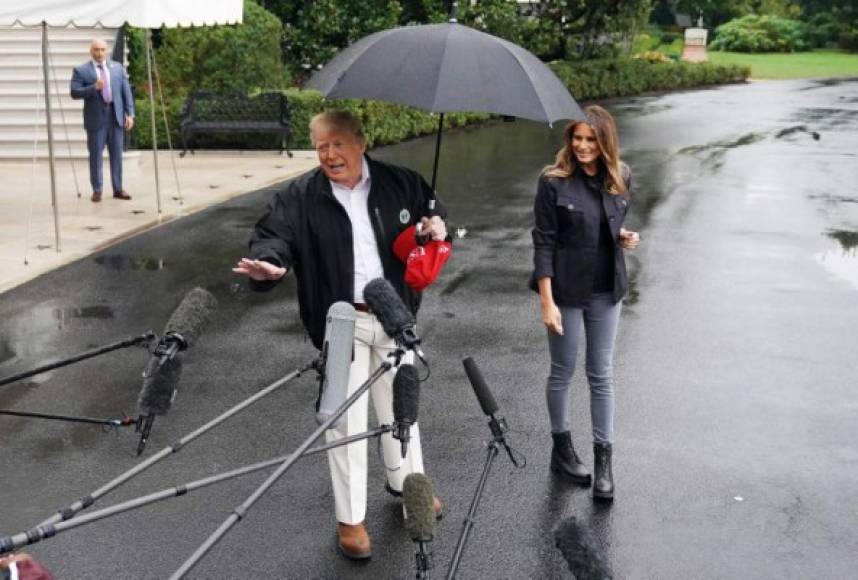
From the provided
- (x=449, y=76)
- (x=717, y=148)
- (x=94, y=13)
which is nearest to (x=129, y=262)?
(x=94, y=13)

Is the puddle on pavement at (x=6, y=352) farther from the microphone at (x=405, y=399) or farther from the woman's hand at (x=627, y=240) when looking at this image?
the microphone at (x=405, y=399)

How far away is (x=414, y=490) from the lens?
370cm

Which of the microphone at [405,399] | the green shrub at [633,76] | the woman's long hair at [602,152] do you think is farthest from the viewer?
the green shrub at [633,76]

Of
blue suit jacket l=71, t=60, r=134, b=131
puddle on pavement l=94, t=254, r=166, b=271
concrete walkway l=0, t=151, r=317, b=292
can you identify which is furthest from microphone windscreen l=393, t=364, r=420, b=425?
blue suit jacket l=71, t=60, r=134, b=131

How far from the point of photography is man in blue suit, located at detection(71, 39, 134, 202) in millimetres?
13695

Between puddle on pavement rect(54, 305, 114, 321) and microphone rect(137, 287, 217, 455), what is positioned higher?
microphone rect(137, 287, 217, 455)

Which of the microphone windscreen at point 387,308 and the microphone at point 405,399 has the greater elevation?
the microphone windscreen at point 387,308

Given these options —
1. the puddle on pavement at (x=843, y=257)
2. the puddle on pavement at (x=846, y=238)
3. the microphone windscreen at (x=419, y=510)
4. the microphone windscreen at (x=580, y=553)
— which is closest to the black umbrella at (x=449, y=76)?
the microphone windscreen at (x=419, y=510)

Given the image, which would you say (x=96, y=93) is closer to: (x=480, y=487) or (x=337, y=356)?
(x=337, y=356)

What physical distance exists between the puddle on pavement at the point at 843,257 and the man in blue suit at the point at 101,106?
8462 millimetres

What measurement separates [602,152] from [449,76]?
1.12 metres

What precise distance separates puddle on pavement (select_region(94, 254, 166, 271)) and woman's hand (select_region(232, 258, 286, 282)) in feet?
21.2

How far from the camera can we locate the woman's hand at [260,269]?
4512 millimetres

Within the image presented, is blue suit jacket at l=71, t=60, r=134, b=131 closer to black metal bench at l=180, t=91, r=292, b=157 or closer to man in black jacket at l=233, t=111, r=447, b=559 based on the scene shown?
black metal bench at l=180, t=91, r=292, b=157
